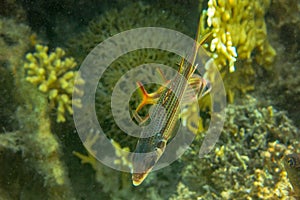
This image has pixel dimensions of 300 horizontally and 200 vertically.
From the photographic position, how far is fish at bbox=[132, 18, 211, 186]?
8.68 feet

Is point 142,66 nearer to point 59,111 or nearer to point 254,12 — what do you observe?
point 59,111

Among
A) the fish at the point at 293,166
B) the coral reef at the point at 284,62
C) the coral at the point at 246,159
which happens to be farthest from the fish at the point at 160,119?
the coral reef at the point at 284,62

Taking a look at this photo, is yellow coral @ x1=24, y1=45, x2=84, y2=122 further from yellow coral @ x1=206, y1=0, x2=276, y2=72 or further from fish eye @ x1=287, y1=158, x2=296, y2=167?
fish eye @ x1=287, y1=158, x2=296, y2=167

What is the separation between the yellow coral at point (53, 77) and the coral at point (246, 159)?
1.61 meters

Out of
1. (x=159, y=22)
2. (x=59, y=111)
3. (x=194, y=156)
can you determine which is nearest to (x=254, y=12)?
Answer: (x=159, y=22)

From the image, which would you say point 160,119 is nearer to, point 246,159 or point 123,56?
point 246,159

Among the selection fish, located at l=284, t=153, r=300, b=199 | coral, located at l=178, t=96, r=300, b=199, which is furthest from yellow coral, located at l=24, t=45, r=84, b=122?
fish, located at l=284, t=153, r=300, b=199

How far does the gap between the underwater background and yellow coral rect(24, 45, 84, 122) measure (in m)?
0.01

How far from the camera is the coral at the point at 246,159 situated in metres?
3.40

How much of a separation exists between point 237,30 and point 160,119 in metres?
1.86

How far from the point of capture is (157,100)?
293 cm

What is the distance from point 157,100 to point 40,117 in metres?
1.35

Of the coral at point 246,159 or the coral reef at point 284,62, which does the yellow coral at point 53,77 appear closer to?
the coral at point 246,159

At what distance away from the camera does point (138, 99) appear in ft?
12.6
